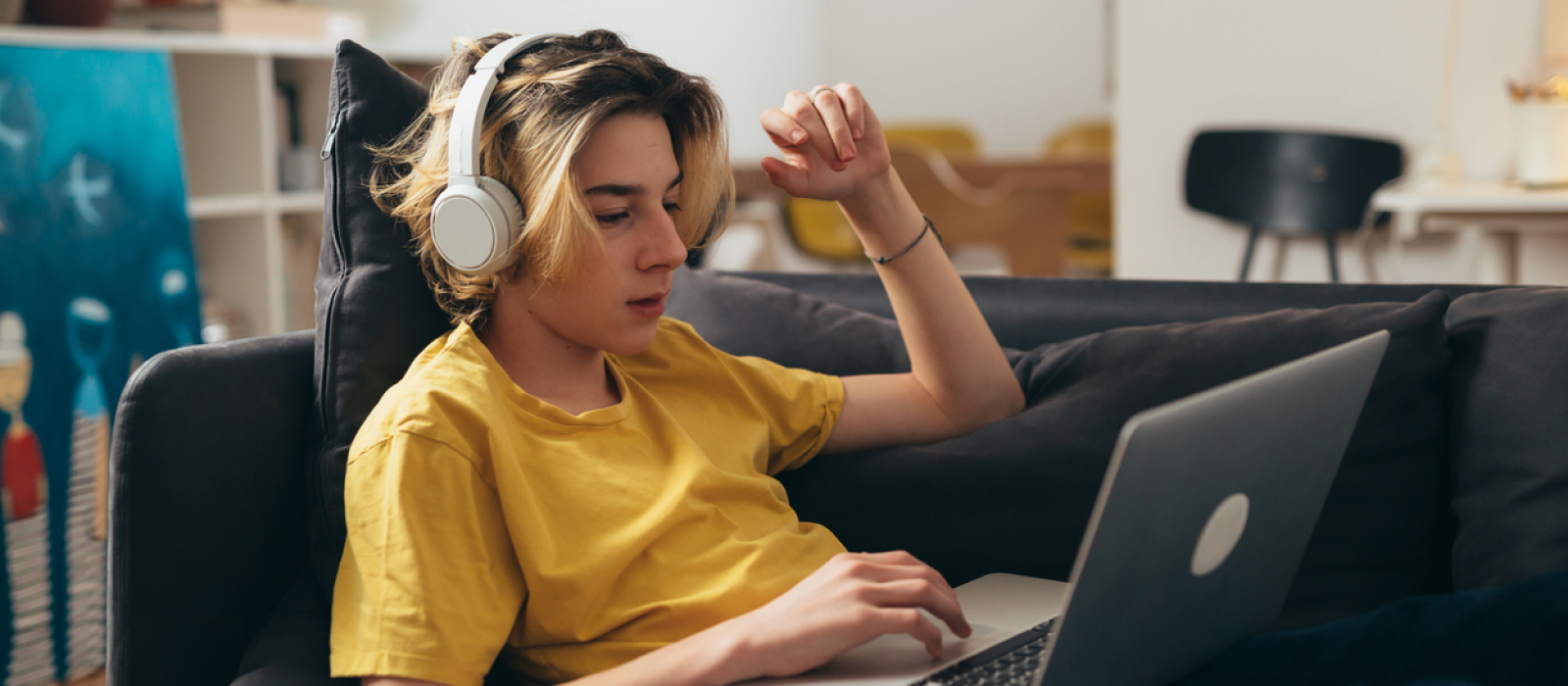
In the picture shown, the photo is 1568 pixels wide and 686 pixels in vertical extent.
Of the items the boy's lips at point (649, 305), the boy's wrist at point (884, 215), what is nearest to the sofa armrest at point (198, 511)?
the boy's lips at point (649, 305)

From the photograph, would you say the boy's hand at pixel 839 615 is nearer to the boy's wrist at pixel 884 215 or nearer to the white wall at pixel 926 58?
the boy's wrist at pixel 884 215

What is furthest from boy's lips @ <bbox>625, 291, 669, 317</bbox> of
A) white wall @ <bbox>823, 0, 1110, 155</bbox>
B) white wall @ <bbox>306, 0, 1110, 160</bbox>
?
white wall @ <bbox>823, 0, 1110, 155</bbox>

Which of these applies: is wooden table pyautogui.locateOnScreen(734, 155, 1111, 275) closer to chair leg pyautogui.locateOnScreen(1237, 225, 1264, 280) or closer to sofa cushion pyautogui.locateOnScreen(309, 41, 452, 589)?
chair leg pyautogui.locateOnScreen(1237, 225, 1264, 280)

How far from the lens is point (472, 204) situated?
90cm

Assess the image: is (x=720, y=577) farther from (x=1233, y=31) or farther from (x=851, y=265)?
(x=851, y=265)

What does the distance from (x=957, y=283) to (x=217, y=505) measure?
676 mm

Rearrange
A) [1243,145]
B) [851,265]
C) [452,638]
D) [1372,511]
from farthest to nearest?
[851,265]
[1243,145]
[1372,511]
[452,638]

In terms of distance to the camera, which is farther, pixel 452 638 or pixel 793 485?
pixel 793 485

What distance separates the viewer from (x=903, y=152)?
3.78m

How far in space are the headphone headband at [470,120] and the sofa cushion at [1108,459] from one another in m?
0.45

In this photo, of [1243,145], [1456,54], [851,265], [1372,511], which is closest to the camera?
[1372,511]

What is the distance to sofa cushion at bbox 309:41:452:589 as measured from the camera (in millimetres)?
984

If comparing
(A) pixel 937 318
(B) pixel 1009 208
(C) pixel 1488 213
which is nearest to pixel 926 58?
(B) pixel 1009 208

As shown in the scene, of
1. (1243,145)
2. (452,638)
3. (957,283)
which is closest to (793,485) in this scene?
(957,283)
